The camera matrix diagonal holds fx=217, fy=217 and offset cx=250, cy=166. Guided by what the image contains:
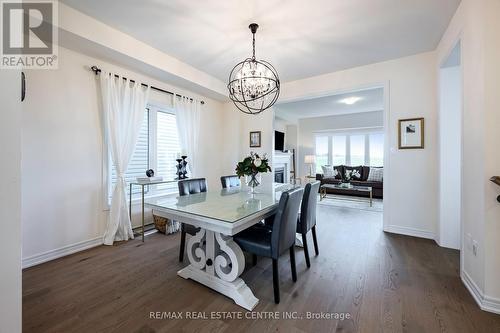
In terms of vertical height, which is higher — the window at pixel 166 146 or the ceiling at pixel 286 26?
the ceiling at pixel 286 26

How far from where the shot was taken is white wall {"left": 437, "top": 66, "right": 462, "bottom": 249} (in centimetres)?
267

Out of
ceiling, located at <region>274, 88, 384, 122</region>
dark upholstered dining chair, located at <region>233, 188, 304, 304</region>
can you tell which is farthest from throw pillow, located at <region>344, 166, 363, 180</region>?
dark upholstered dining chair, located at <region>233, 188, 304, 304</region>

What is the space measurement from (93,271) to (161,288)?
815mm

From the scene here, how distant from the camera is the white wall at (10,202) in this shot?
90cm

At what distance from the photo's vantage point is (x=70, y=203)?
2.55 m

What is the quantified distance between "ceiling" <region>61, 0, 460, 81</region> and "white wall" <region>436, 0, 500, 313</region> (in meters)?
0.61

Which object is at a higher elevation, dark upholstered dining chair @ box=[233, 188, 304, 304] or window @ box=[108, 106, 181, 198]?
window @ box=[108, 106, 181, 198]

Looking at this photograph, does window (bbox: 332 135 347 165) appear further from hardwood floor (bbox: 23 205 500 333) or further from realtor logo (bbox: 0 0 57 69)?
realtor logo (bbox: 0 0 57 69)

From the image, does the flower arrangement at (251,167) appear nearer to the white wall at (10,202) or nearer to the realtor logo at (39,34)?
the white wall at (10,202)

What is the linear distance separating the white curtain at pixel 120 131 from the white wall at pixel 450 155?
4033 mm

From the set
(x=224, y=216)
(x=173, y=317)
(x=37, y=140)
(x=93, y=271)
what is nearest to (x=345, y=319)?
(x=224, y=216)

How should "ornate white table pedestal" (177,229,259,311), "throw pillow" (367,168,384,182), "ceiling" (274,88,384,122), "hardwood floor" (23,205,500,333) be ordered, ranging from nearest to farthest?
"hardwood floor" (23,205,500,333), "ornate white table pedestal" (177,229,259,311), "ceiling" (274,88,384,122), "throw pillow" (367,168,384,182)

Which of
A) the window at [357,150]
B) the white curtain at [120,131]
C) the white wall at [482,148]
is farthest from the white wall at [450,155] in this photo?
the window at [357,150]

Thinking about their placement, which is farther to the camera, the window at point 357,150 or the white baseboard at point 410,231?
the window at point 357,150
